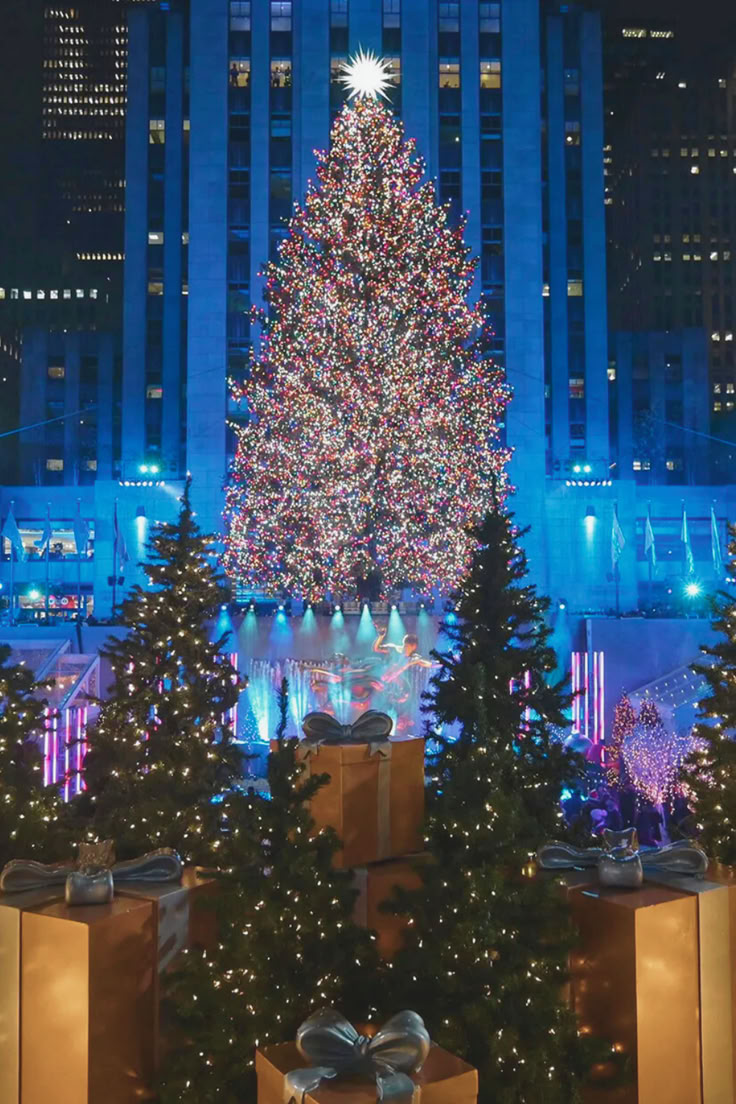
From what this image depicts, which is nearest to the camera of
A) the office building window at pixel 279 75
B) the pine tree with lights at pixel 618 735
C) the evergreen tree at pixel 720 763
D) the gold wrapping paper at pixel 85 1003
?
the gold wrapping paper at pixel 85 1003

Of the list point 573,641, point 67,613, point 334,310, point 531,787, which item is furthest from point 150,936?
point 67,613

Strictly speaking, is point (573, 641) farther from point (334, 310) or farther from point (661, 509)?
point (661, 509)

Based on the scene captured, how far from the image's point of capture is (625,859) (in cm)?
574

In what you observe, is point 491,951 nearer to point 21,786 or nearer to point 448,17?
point 21,786

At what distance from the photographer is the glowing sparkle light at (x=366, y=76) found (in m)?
27.5

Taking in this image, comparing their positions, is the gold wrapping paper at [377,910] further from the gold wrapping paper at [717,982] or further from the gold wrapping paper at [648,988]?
the gold wrapping paper at [717,982]

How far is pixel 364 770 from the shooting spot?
6.48 m

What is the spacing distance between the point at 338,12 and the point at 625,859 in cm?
3571

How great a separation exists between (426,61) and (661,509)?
18.5 m

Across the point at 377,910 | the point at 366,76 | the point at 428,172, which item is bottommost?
the point at 377,910

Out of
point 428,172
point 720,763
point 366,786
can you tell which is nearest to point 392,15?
point 428,172

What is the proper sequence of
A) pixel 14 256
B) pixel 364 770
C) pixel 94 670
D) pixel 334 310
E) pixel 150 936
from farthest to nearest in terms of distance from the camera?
pixel 14 256
pixel 334 310
pixel 94 670
pixel 364 770
pixel 150 936

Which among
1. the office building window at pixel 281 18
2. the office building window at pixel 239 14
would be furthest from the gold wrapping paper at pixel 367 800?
the office building window at pixel 239 14

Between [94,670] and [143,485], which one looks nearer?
[94,670]
